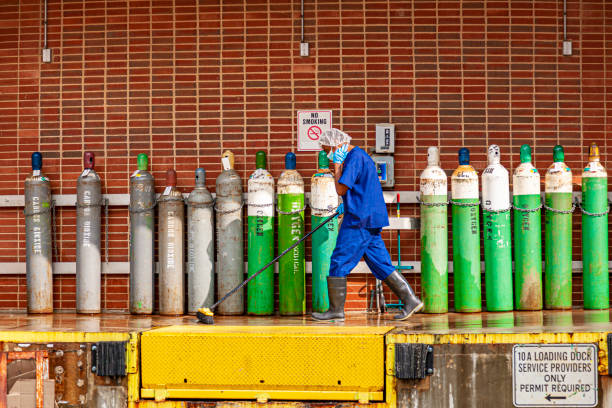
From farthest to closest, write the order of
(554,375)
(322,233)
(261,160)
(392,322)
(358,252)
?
(261,160), (322,233), (358,252), (392,322), (554,375)

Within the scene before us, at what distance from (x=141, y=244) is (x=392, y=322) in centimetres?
280

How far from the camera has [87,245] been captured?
7648 mm

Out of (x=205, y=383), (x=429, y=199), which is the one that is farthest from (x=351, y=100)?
(x=205, y=383)

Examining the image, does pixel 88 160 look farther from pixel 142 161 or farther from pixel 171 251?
pixel 171 251

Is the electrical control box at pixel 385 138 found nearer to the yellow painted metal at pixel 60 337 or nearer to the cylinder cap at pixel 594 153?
the cylinder cap at pixel 594 153

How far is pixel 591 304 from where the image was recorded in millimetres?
7410

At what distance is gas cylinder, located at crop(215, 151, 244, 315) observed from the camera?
7480 mm

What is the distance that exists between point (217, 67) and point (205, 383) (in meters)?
3.83

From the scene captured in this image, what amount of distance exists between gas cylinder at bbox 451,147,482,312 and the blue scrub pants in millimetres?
1105

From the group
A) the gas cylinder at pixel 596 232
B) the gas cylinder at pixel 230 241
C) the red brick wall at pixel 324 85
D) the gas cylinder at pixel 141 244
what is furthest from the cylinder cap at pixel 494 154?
the gas cylinder at pixel 141 244

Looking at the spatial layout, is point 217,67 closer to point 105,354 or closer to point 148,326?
point 148,326

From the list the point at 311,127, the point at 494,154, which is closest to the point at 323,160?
the point at 311,127

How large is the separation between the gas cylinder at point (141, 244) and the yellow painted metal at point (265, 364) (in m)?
2.22

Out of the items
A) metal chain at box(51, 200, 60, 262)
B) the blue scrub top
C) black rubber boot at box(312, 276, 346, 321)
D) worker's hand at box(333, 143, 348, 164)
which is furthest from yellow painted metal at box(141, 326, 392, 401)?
metal chain at box(51, 200, 60, 262)
